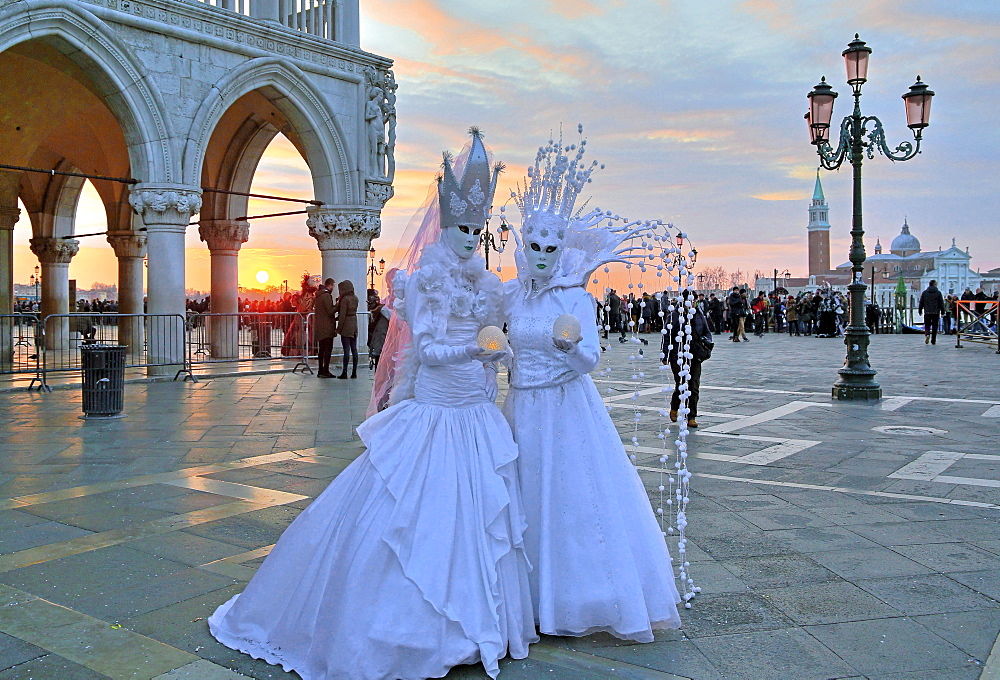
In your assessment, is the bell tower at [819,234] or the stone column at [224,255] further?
the bell tower at [819,234]

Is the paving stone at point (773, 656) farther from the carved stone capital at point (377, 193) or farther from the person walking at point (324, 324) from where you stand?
the carved stone capital at point (377, 193)

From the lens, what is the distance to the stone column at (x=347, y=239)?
49.0 ft

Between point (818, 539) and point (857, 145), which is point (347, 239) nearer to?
point (857, 145)

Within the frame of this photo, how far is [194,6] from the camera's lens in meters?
12.4

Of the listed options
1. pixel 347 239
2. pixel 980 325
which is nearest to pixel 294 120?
pixel 347 239

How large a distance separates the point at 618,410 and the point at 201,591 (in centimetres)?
648

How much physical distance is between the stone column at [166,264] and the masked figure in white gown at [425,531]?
10.1 metres

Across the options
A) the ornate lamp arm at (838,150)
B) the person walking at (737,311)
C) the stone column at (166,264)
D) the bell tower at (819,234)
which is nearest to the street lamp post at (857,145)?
the ornate lamp arm at (838,150)

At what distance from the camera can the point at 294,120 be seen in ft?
47.6

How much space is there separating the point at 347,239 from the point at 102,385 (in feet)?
23.1

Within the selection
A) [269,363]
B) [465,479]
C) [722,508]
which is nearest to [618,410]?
[722,508]

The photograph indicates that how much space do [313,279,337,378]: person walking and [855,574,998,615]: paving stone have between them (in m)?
10.0

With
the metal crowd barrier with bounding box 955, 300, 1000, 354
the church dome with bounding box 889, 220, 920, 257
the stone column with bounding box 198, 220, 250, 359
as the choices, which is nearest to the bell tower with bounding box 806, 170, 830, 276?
the church dome with bounding box 889, 220, 920, 257

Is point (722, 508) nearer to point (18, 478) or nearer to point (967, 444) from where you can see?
point (967, 444)
